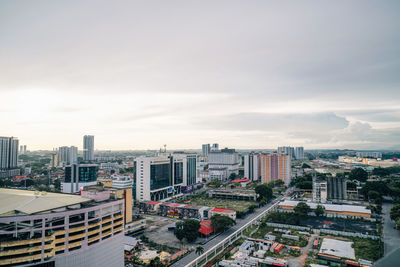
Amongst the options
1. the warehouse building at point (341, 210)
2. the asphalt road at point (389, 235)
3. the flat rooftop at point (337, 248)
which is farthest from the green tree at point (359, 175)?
the flat rooftop at point (337, 248)

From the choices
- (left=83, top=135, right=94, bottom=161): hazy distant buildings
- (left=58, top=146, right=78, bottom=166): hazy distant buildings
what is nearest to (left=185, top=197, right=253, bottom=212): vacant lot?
(left=58, top=146, right=78, bottom=166): hazy distant buildings

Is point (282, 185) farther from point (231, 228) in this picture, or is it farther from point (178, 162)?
point (231, 228)

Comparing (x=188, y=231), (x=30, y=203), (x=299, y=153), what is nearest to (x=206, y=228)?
(x=188, y=231)

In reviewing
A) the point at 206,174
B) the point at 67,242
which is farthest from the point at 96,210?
the point at 206,174

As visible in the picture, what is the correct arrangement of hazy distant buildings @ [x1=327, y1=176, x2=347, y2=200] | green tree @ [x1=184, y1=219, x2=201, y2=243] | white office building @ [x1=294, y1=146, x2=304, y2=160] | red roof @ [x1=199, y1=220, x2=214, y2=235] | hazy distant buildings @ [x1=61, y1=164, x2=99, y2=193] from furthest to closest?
white office building @ [x1=294, y1=146, x2=304, y2=160], hazy distant buildings @ [x1=61, y1=164, x2=99, y2=193], hazy distant buildings @ [x1=327, y1=176, x2=347, y2=200], red roof @ [x1=199, y1=220, x2=214, y2=235], green tree @ [x1=184, y1=219, x2=201, y2=243]

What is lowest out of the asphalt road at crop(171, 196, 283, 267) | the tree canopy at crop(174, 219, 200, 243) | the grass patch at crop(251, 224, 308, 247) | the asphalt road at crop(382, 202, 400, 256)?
the asphalt road at crop(171, 196, 283, 267)

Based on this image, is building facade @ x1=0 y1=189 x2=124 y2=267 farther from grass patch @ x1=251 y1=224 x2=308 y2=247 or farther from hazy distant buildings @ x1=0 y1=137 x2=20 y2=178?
hazy distant buildings @ x1=0 y1=137 x2=20 y2=178
